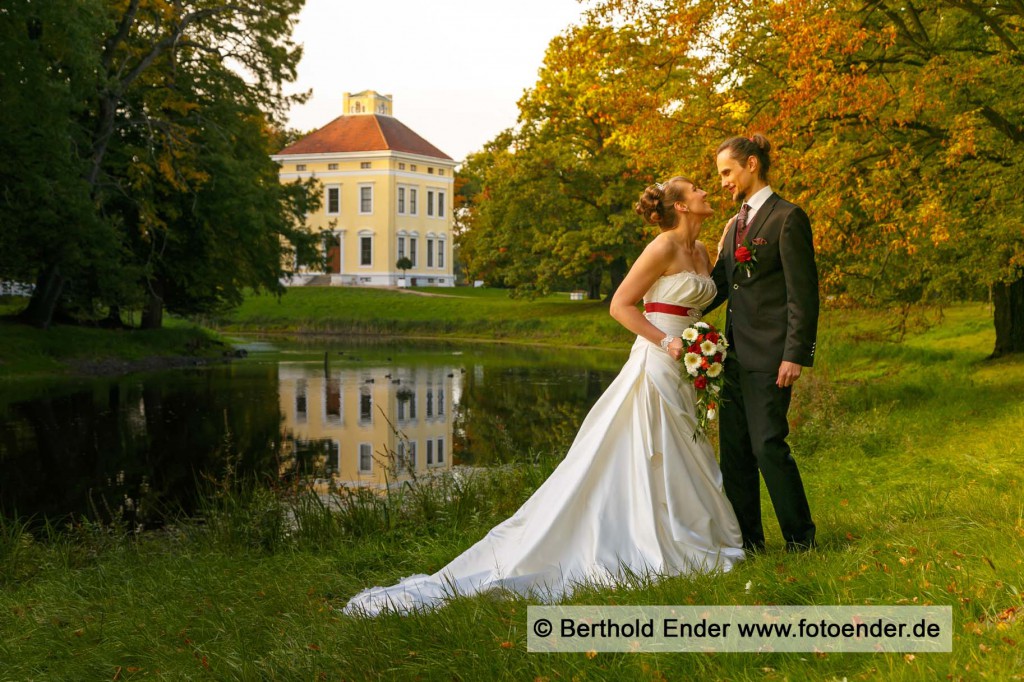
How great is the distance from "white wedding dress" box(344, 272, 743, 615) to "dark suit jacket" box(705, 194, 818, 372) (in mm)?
311

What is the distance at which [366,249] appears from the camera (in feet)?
233

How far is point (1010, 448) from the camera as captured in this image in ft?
27.8

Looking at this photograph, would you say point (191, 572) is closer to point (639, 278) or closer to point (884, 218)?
point (639, 278)

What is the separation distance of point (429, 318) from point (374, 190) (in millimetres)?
27697

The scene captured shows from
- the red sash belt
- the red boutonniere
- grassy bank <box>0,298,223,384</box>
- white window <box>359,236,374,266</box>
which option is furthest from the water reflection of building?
white window <box>359,236,374,266</box>

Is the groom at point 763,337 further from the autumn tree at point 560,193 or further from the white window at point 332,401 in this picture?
the autumn tree at point 560,193

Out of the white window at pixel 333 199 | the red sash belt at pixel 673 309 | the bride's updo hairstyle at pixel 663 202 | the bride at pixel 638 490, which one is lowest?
the bride at pixel 638 490

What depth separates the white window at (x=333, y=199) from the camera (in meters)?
71.2

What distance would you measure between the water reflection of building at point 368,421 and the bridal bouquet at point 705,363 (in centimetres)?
388

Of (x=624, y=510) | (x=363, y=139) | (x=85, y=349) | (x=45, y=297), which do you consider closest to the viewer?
(x=624, y=510)

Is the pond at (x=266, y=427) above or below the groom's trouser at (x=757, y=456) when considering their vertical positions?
below

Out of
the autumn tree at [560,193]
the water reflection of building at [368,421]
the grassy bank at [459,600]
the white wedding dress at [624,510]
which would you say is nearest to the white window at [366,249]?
the autumn tree at [560,193]

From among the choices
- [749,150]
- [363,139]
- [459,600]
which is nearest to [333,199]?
[363,139]

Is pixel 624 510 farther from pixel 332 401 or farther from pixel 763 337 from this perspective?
pixel 332 401
